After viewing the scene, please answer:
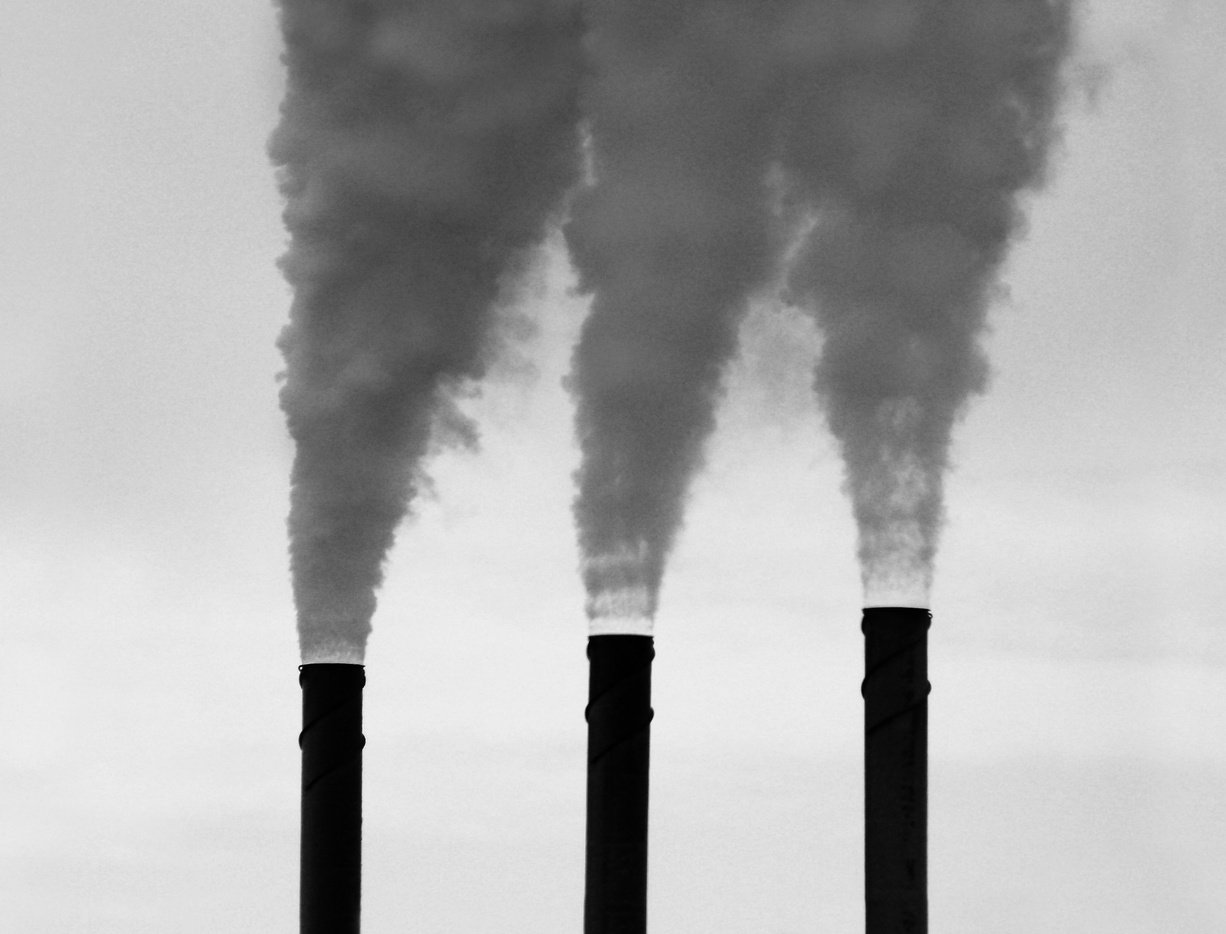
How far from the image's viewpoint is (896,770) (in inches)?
1316

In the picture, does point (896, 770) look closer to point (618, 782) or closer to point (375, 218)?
point (618, 782)

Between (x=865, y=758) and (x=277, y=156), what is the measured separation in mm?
11994

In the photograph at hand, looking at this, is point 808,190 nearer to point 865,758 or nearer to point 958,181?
point 958,181

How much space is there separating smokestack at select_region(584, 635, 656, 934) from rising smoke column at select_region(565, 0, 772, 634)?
45cm

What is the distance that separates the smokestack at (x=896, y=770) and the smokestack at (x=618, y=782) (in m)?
3.53

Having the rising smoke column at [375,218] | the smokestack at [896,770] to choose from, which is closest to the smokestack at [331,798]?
the rising smoke column at [375,218]

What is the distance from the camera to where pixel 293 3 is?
38375 millimetres

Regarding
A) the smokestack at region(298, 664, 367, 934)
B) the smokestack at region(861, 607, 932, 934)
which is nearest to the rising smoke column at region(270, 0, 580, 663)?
the smokestack at region(298, 664, 367, 934)

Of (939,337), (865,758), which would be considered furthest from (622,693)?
(939,337)

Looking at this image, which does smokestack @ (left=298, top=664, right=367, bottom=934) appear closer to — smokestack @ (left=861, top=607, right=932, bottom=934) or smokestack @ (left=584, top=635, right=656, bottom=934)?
smokestack @ (left=584, top=635, right=656, bottom=934)

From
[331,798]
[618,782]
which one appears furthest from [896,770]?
[331,798]

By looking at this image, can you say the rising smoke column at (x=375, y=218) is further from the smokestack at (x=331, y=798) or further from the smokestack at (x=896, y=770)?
the smokestack at (x=896, y=770)

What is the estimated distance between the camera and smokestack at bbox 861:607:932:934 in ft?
109

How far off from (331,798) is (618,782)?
4104mm
